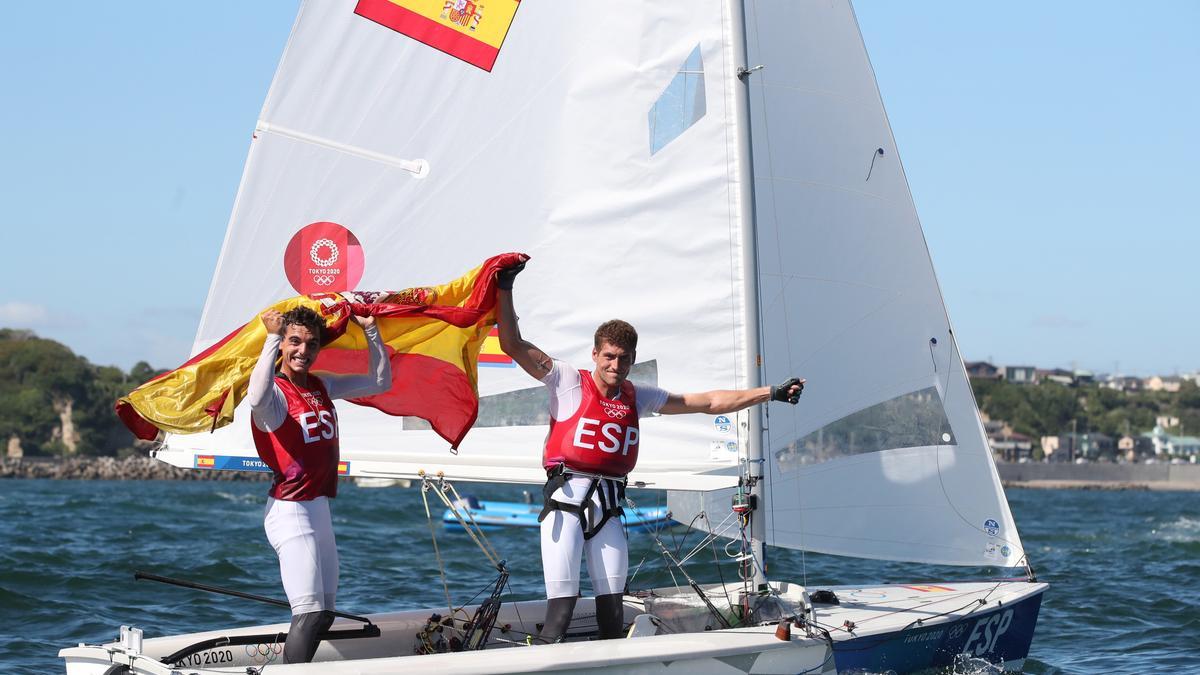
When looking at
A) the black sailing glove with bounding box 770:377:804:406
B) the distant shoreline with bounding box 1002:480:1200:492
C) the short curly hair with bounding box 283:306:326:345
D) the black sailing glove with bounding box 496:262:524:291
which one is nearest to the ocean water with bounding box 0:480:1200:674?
the black sailing glove with bounding box 770:377:804:406

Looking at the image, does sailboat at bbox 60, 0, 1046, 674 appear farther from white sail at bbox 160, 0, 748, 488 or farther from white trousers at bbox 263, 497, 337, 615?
white trousers at bbox 263, 497, 337, 615

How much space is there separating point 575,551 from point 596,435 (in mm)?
493

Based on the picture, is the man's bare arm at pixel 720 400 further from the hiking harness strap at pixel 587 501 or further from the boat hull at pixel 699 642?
the boat hull at pixel 699 642

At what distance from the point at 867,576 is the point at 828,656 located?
8179 millimetres

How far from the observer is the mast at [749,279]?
6.71 metres

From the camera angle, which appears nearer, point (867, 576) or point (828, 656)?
point (828, 656)

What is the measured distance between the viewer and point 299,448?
17.7ft

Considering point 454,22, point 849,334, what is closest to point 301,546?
point 454,22

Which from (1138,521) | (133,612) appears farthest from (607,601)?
(1138,521)

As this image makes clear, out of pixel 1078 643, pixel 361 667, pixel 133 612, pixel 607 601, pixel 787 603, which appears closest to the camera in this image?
pixel 361 667

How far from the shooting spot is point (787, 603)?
662 cm

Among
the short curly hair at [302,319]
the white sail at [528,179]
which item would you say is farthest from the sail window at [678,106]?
the short curly hair at [302,319]

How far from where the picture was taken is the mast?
671cm

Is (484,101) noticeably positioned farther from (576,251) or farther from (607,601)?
(607,601)
